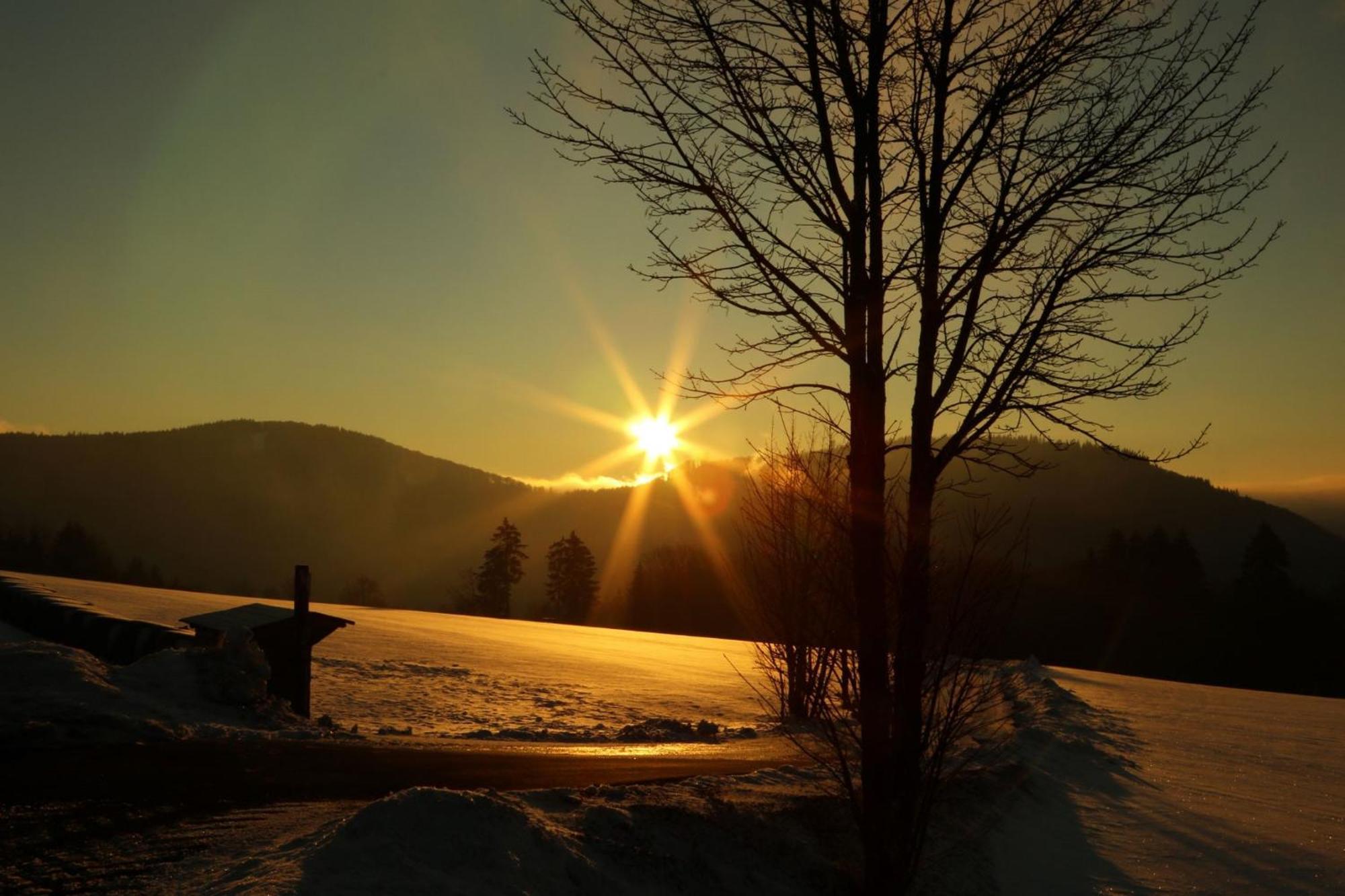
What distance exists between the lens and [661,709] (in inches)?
709

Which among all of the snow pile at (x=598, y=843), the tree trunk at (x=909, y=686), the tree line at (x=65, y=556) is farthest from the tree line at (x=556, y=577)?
the tree trunk at (x=909, y=686)

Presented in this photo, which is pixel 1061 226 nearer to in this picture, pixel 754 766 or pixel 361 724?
pixel 754 766

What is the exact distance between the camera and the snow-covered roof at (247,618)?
12969 mm

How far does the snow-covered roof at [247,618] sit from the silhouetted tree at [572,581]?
74870 mm

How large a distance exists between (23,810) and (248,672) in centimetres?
570

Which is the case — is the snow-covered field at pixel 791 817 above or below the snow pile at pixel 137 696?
below

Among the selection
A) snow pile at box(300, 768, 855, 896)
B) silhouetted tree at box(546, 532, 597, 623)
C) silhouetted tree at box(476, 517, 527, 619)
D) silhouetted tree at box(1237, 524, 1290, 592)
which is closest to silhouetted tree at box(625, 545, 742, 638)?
silhouetted tree at box(546, 532, 597, 623)

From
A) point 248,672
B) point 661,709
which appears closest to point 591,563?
point 661,709

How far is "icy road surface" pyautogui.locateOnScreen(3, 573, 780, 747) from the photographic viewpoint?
15344 millimetres

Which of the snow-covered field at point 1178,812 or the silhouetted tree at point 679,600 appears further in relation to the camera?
the silhouetted tree at point 679,600

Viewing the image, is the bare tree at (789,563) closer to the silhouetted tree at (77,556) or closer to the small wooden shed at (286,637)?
the small wooden shed at (286,637)

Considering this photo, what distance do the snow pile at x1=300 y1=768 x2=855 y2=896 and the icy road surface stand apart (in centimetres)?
597

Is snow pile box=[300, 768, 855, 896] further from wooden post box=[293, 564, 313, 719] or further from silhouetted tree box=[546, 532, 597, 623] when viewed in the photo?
silhouetted tree box=[546, 532, 597, 623]

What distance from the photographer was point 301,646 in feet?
44.3
